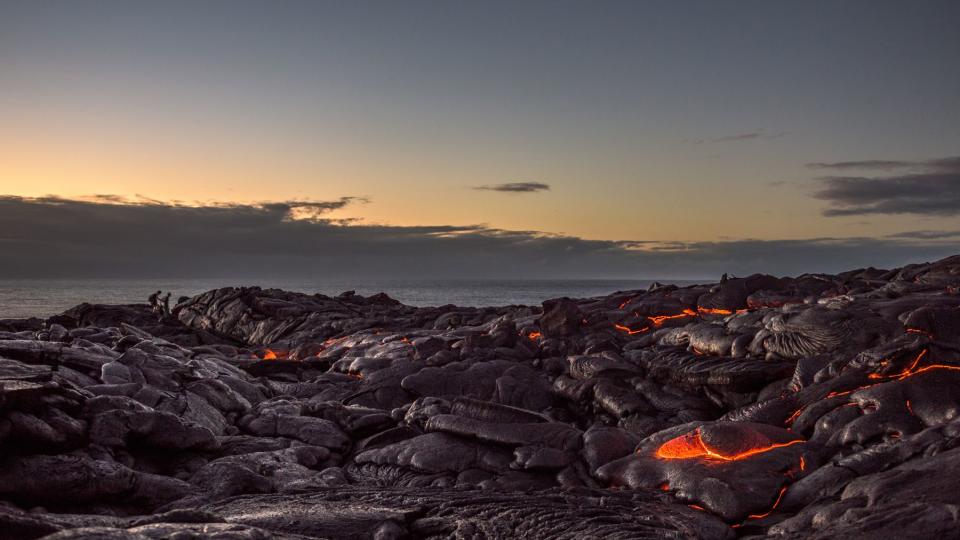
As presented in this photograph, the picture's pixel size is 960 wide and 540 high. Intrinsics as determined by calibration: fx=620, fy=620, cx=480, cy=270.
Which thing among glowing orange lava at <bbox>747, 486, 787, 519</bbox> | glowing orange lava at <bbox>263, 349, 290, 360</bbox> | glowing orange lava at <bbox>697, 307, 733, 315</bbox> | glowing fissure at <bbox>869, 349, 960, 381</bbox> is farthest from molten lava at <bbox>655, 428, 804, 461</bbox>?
glowing orange lava at <bbox>263, 349, 290, 360</bbox>

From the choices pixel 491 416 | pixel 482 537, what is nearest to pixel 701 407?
pixel 491 416

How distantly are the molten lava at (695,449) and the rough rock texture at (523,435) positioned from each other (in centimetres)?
5

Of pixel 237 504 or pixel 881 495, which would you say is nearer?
pixel 881 495

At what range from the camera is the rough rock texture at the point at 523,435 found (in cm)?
1015

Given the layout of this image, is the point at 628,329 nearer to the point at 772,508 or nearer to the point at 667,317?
the point at 667,317

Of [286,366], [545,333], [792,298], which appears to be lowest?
[286,366]

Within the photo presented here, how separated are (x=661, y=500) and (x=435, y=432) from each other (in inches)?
242

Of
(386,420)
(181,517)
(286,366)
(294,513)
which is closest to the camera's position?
(181,517)

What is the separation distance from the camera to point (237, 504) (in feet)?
37.5

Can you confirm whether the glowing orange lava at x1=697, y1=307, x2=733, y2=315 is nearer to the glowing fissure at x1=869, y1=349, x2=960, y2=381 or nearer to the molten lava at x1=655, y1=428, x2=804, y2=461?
the glowing fissure at x1=869, y1=349, x2=960, y2=381

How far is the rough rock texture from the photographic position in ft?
33.3

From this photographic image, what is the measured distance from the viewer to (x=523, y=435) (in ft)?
49.3

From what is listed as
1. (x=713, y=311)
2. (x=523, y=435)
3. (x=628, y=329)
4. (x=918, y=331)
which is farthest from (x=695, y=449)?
(x=713, y=311)

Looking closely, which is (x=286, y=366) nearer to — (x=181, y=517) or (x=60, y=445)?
(x=60, y=445)
